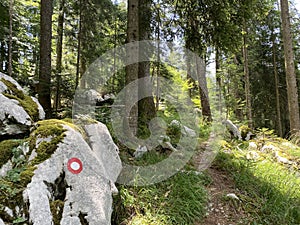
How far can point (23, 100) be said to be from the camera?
358cm

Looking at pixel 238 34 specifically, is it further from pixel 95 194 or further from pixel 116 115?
pixel 95 194

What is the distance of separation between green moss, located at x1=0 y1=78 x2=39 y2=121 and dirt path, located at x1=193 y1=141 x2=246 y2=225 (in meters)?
2.66

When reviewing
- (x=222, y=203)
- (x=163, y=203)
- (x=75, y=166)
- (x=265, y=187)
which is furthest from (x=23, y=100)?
(x=265, y=187)

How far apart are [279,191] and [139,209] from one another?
2.19 metres

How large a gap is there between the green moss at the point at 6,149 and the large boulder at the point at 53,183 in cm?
2

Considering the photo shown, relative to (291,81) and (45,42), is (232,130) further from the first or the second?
(45,42)

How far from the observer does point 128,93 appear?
486cm

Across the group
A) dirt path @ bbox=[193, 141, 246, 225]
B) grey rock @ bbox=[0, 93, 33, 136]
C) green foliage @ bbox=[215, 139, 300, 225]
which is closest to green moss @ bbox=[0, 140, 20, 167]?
grey rock @ bbox=[0, 93, 33, 136]

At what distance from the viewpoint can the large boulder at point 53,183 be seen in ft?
6.56

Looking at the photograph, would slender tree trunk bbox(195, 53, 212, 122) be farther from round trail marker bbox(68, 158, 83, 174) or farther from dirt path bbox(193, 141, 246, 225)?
round trail marker bbox(68, 158, 83, 174)

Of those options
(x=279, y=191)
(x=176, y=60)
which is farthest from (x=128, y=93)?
(x=176, y=60)

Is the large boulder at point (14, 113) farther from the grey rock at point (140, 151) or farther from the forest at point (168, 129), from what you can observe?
the grey rock at point (140, 151)

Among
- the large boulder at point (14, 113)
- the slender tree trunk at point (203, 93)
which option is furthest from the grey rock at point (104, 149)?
the slender tree trunk at point (203, 93)

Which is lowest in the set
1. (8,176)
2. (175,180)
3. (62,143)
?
(175,180)
